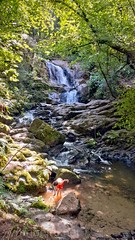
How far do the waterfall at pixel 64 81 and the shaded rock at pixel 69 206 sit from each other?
15839 millimetres

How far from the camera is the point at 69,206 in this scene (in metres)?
5.74

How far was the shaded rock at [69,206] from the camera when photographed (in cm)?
554

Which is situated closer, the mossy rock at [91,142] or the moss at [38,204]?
the moss at [38,204]

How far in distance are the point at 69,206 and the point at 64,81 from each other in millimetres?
19865

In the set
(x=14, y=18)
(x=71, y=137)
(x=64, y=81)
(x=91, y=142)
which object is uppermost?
(x=14, y=18)

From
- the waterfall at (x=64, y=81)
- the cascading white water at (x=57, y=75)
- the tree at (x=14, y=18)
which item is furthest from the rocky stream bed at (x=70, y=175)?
the cascading white water at (x=57, y=75)

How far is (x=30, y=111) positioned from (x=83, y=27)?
12.4 meters

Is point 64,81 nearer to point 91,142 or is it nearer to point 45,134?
→ point 91,142

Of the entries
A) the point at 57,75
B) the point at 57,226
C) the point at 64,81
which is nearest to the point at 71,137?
the point at 57,226

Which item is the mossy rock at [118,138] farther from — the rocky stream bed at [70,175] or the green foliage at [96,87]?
the green foliage at [96,87]

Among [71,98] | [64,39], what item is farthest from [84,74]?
[64,39]

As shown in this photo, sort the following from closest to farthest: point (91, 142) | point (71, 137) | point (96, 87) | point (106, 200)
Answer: point (106, 200) → point (91, 142) → point (71, 137) → point (96, 87)

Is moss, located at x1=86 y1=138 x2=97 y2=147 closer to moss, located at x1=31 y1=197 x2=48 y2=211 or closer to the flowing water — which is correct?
the flowing water

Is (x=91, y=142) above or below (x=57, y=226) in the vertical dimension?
below
